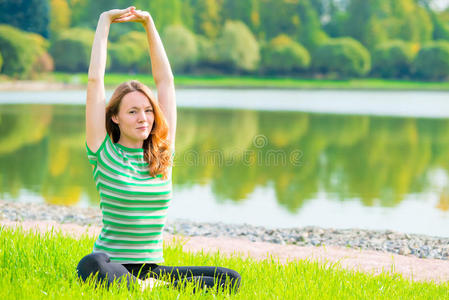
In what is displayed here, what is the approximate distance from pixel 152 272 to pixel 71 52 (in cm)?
8011

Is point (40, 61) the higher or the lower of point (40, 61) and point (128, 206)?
the lower

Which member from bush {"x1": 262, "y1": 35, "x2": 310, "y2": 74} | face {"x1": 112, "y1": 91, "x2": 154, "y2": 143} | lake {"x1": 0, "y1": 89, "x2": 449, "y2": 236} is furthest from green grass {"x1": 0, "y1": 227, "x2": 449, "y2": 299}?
bush {"x1": 262, "y1": 35, "x2": 310, "y2": 74}

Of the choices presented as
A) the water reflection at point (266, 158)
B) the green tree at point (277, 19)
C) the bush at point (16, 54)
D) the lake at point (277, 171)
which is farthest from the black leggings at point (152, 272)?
the green tree at point (277, 19)

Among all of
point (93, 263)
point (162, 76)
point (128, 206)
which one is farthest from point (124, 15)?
point (93, 263)

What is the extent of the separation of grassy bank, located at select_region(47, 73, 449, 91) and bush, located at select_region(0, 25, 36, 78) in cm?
583

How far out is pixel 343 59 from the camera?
85.5 m

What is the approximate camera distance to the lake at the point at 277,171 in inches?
442

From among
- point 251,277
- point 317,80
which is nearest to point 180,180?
point 251,277

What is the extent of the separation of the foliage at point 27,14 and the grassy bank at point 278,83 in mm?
11441

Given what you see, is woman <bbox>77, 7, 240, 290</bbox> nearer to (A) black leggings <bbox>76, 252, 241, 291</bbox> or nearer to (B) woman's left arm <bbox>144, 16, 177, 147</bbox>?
(A) black leggings <bbox>76, 252, 241, 291</bbox>

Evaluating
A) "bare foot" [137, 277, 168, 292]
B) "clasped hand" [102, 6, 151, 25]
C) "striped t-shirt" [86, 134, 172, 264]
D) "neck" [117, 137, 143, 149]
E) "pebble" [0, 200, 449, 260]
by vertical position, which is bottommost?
"pebble" [0, 200, 449, 260]

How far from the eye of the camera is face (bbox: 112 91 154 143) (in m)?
3.84

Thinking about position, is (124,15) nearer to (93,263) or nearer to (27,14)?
(93,263)

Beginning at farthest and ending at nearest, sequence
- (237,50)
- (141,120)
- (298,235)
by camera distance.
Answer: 1. (237,50)
2. (298,235)
3. (141,120)
